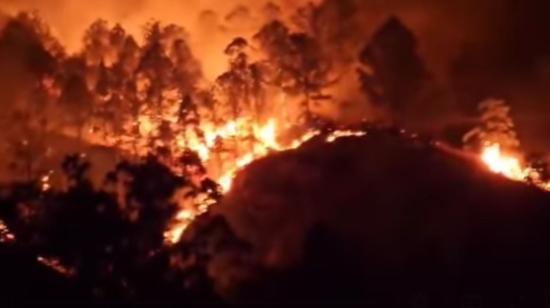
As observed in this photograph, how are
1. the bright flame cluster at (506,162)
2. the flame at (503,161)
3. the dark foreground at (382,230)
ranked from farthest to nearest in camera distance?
the flame at (503,161) → the bright flame cluster at (506,162) → the dark foreground at (382,230)

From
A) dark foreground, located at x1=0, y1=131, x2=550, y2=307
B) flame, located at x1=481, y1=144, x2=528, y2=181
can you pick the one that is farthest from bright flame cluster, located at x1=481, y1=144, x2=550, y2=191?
dark foreground, located at x1=0, y1=131, x2=550, y2=307

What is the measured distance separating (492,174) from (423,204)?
16.9 ft

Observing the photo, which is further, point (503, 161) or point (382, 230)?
point (503, 161)

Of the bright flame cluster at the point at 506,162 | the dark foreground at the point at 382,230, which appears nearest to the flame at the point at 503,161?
the bright flame cluster at the point at 506,162

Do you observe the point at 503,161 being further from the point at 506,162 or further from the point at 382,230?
the point at 382,230

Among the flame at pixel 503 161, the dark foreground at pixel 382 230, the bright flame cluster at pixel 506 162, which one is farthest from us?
the flame at pixel 503 161

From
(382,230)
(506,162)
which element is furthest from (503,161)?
(382,230)

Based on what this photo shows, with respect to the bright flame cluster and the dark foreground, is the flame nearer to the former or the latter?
the bright flame cluster

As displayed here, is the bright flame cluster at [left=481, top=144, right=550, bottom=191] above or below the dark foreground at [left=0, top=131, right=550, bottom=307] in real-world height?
above

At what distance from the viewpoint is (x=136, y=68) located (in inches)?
2894

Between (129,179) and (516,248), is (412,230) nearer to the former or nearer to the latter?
(516,248)

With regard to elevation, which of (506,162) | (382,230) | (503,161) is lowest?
(382,230)

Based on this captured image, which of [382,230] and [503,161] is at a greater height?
[503,161]

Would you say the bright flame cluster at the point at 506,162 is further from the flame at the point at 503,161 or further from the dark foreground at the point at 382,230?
the dark foreground at the point at 382,230
